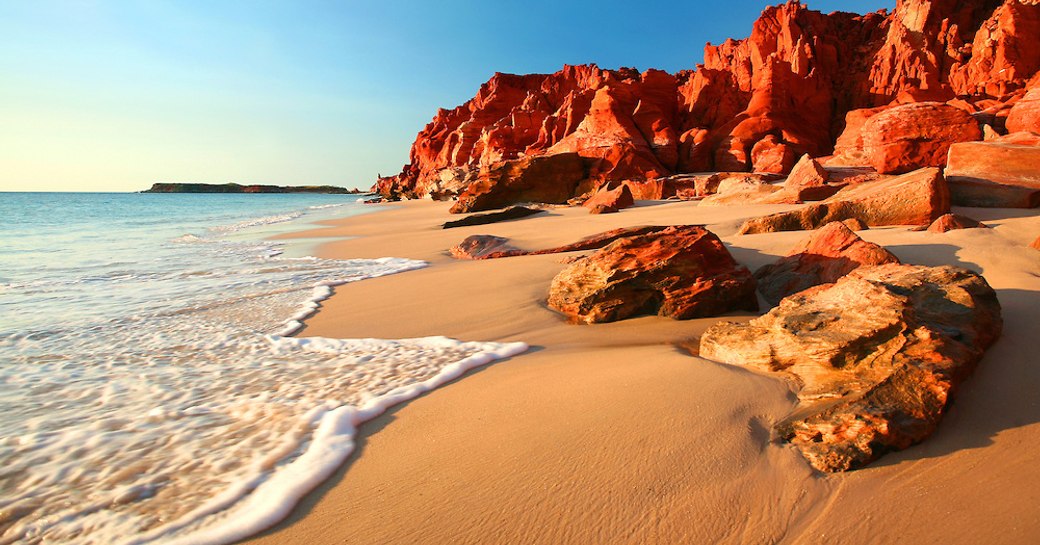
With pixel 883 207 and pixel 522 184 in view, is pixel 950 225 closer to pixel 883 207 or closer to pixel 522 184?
pixel 883 207

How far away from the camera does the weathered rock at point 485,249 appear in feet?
23.6

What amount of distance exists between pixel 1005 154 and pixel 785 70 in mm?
23042

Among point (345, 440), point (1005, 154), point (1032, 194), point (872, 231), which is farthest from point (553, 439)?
point (1005, 154)

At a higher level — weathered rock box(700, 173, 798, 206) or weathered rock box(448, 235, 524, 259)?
weathered rock box(700, 173, 798, 206)

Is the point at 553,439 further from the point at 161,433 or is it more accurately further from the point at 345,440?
the point at 161,433

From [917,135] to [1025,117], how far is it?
4754 mm

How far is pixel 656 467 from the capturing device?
1.78 meters

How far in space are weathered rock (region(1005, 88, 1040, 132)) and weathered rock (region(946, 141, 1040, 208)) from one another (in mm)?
8478

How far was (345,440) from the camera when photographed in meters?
2.23

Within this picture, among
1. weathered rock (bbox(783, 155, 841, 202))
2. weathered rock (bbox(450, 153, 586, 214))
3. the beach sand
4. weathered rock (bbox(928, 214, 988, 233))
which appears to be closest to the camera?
the beach sand

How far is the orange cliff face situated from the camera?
23.0m

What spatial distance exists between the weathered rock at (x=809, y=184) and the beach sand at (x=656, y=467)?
20.9 ft

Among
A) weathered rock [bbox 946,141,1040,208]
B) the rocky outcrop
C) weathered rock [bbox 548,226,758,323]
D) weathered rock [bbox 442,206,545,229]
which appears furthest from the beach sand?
weathered rock [bbox 442,206,545,229]

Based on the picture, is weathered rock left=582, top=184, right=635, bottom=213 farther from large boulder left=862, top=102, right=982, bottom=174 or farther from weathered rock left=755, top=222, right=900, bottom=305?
weathered rock left=755, top=222, right=900, bottom=305
